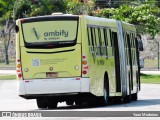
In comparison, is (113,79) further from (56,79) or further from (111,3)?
(111,3)

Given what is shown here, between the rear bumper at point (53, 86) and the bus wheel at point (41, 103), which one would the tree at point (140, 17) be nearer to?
the bus wheel at point (41, 103)

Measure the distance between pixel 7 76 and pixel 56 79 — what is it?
32528 mm

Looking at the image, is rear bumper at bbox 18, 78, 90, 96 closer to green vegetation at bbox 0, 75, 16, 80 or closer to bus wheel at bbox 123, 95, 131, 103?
bus wheel at bbox 123, 95, 131, 103

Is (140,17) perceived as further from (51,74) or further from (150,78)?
(51,74)

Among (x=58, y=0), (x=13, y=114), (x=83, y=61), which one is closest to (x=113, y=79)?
(x=83, y=61)

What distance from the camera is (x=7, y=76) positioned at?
58531 millimetres

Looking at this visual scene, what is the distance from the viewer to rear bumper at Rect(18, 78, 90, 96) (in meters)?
26.1

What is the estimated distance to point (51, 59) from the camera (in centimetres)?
2633

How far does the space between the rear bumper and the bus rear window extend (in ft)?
3.62

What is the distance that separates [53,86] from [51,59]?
0.83 meters

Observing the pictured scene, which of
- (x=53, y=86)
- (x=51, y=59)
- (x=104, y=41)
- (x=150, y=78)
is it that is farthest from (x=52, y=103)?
(x=150, y=78)

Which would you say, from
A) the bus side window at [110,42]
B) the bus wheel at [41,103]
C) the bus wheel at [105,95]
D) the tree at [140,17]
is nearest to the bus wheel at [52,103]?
the bus wheel at [41,103]

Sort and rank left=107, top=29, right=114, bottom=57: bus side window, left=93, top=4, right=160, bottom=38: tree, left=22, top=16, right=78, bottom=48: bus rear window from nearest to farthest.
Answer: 1. left=22, top=16, right=78, bottom=48: bus rear window
2. left=107, top=29, right=114, bottom=57: bus side window
3. left=93, top=4, right=160, bottom=38: tree

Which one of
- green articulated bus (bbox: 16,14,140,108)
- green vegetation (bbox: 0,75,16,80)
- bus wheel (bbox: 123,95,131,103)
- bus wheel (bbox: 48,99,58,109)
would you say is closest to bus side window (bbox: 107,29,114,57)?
green articulated bus (bbox: 16,14,140,108)
